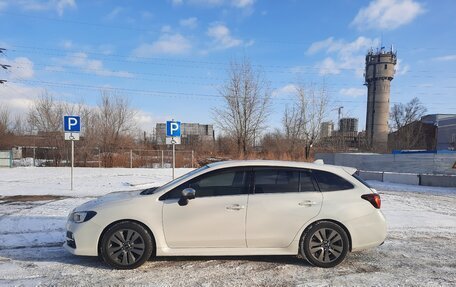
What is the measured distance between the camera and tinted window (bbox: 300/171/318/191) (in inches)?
200

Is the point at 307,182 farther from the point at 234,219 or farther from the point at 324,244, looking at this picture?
the point at 234,219

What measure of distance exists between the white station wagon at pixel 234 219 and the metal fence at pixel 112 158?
2453 centimetres

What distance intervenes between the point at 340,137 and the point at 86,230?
2032 inches

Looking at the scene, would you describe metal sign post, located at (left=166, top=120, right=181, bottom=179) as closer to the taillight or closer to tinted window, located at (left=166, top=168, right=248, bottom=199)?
tinted window, located at (left=166, top=168, right=248, bottom=199)

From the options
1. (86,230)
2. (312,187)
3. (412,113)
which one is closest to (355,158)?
(312,187)

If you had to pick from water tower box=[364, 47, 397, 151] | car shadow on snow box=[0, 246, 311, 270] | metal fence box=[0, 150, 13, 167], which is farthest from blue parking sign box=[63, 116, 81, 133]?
water tower box=[364, 47, 397, 151]

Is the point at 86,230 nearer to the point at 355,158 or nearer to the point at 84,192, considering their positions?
the point at 84,192

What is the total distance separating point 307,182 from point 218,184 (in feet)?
4.61

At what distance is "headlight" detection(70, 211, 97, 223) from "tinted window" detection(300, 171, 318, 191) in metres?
3.17

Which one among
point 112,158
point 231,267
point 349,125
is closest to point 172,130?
point 231,267

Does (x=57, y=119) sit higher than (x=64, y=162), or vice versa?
(x=57, y=119)

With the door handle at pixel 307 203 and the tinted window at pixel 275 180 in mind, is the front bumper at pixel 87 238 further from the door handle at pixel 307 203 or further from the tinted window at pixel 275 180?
the door handle at pixel 307 203

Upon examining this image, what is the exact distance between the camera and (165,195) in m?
4.89

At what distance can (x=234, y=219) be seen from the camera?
4816mm
